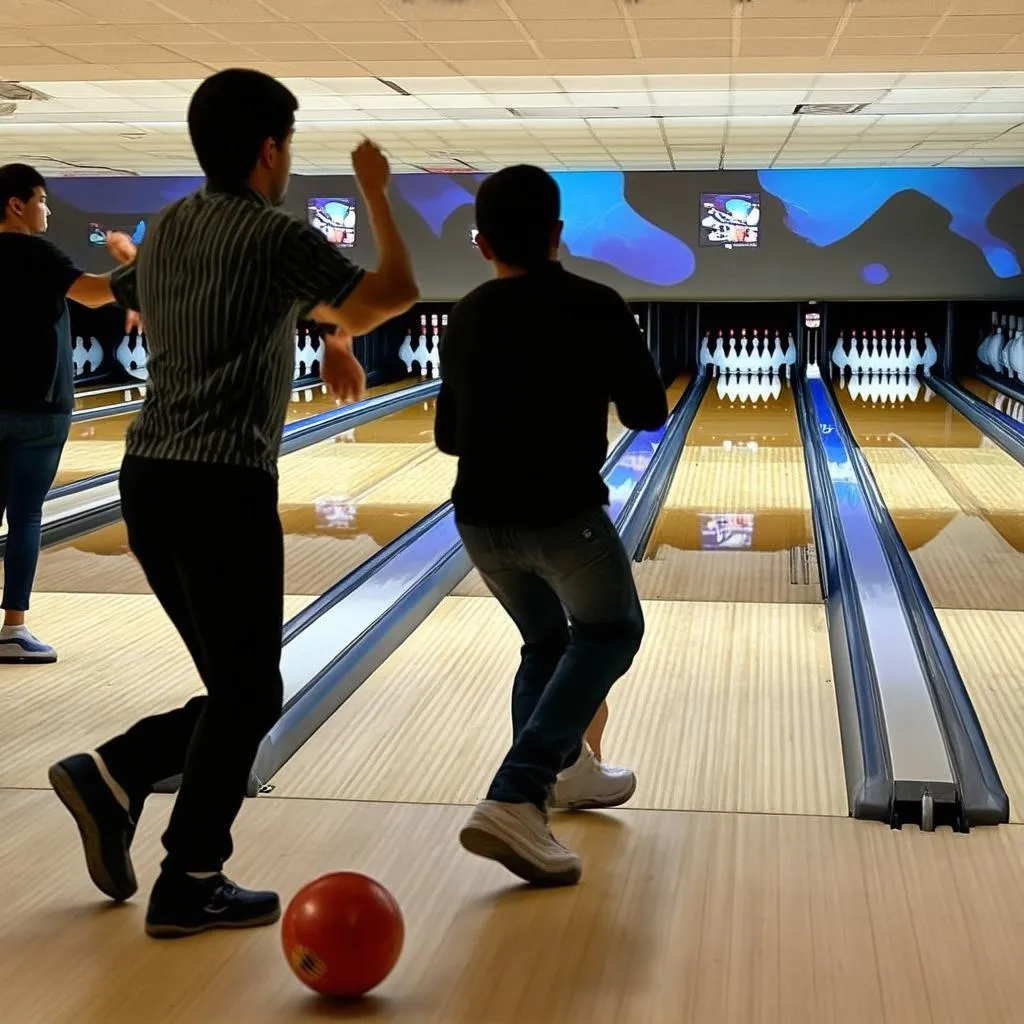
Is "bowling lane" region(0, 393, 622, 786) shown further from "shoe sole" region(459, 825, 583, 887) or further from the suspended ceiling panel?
the suspended ceiling panel

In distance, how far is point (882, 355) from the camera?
11.9 m

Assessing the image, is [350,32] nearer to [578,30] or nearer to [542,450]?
[578,30]

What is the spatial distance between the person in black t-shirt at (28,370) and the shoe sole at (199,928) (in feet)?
4.99

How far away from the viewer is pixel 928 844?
2455 millimetres

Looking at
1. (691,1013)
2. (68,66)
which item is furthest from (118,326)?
(691,1013)

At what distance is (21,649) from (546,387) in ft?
6.65

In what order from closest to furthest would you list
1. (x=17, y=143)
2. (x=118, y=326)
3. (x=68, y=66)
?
(x=68, y=66)
(x=17, y=143)
(x=118, y=326)

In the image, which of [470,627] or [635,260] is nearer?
[470,627]

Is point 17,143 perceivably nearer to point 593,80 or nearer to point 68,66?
point 68,66

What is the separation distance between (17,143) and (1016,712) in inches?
302

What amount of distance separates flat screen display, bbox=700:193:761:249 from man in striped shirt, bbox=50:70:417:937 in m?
8.73

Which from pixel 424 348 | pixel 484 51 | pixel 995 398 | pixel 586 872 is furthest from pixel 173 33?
pixel 424 348

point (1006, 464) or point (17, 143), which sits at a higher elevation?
point (17, 143)

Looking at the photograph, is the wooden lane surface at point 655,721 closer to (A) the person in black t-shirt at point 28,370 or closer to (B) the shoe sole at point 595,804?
(B) the shoe sole at point 595,804
